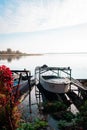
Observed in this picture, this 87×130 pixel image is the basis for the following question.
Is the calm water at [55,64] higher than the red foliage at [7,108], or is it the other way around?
the red foliage at [7,108]

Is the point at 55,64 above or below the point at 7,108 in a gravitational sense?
below

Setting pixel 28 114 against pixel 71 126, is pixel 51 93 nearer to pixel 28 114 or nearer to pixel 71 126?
pixel 28 114

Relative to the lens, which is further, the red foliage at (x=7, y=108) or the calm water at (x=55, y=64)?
the calm water at (x=55, y=64)

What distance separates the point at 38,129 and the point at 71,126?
1590 mm

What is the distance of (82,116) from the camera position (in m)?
11.0

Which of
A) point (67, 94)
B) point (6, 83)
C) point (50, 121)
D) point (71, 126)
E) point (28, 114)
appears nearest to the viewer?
A: point (6, 83)

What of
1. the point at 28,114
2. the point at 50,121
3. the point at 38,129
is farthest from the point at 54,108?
the point at 38,129

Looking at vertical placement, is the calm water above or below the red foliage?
below

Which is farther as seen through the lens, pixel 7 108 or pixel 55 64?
pixel 55 64

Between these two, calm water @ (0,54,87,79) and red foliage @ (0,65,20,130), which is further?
calm water @ (0,54,87,79)

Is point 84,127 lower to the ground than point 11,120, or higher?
lower

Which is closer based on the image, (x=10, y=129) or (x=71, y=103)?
(x=10, y=129)

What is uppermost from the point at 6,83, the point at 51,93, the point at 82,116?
the point at 6,83

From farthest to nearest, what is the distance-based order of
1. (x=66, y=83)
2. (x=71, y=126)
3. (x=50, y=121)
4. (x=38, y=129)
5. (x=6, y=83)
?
(x=66, y=83), (x=50, y=121), (x=71, y=126), (x=38, y=129), (x=6, y=83)
